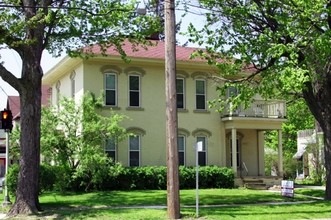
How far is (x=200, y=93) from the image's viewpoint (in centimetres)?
3128

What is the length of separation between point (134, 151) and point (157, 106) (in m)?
2.93

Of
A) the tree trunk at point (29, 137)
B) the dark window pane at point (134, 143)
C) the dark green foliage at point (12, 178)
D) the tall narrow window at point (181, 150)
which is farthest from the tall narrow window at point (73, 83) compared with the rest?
the tree trunk at point (29, 137)

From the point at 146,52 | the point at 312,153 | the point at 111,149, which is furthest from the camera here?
the point at 312,153

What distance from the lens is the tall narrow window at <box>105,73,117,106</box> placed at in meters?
28.8

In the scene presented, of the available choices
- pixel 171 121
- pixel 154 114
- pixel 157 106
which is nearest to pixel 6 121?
pixel 171 121

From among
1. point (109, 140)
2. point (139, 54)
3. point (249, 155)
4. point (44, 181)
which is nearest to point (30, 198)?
point (44, 181)

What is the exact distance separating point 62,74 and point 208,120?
9.74 meters

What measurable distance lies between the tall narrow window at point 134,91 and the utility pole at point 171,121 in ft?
46.4

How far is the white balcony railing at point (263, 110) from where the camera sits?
30.9m

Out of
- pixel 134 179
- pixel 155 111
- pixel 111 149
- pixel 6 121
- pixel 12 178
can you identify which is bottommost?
pixel 134 179

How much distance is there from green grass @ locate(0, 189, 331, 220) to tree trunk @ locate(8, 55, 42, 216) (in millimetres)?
808

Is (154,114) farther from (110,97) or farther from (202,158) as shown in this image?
(202,158)

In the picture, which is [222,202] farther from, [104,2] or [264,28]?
[104,2]

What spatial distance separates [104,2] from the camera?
65.6 feet
